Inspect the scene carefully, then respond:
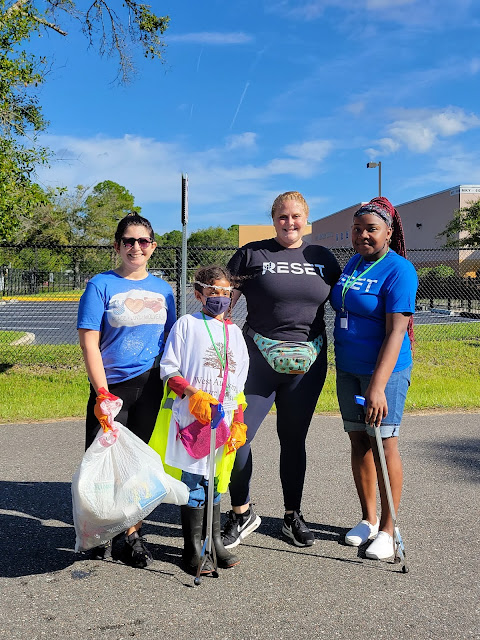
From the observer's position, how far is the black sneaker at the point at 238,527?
11.7ft

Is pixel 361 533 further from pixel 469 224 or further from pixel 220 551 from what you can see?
pixel 469 224

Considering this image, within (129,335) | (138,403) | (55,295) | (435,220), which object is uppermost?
(435,220)

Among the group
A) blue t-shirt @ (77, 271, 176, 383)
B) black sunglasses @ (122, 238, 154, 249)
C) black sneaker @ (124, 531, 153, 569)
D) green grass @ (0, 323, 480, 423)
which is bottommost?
black sneaker @ (124, 531, 153, 569)

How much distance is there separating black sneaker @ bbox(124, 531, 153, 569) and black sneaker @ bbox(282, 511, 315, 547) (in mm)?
862

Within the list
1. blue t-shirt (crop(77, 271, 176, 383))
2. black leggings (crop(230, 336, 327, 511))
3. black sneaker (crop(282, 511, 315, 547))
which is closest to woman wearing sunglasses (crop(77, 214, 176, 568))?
blue t-shirt (crop(77, 271, 176, 383))

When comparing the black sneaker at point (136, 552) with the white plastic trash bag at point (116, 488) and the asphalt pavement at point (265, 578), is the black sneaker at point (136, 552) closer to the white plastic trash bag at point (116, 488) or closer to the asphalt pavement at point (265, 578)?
the asphalt pavement at point (265, 578)

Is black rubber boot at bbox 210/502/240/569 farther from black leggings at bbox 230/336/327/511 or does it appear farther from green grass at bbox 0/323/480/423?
green grass at bbox 0/323/480/423

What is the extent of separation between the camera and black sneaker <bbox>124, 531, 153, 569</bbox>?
3.26 meters

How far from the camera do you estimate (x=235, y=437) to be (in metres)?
3.23

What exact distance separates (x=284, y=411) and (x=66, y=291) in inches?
336

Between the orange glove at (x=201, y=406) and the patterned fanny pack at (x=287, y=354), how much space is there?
62 cm

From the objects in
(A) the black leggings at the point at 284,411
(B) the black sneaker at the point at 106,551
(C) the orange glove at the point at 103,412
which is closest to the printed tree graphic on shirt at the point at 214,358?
(A) the black leggings at the point at 284,411

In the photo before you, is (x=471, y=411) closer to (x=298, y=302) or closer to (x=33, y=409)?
(x=298, y=302)

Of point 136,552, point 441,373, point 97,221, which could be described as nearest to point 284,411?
point 136,552
